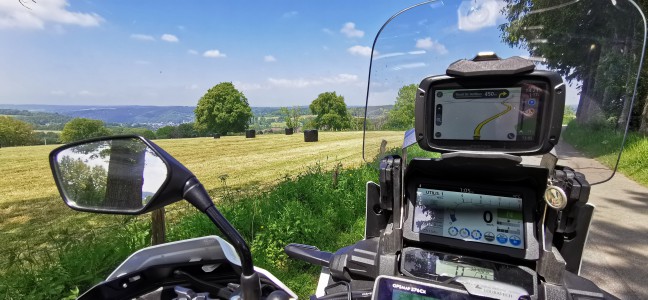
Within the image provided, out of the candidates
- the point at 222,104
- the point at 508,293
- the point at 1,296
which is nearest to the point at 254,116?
the point at 222,104

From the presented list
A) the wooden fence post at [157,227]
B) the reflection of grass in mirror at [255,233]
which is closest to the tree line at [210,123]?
the wooden fence post at [157,227]

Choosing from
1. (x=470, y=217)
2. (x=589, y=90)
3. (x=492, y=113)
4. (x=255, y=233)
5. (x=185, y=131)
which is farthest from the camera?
(x=185, y=131)

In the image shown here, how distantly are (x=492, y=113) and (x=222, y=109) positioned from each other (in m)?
24.4

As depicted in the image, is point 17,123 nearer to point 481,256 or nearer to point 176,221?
point 176,221

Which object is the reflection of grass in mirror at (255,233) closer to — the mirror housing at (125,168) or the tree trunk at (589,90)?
the mirror housing at (125,168)

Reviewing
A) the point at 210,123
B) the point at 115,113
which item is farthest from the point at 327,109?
the point at 115,113

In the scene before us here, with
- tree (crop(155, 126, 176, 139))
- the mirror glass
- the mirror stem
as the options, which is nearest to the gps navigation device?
the mirror stem

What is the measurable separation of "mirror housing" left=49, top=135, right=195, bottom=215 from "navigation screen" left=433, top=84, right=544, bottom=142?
1062 millimetres

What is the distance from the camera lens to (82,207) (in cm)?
Result: 116

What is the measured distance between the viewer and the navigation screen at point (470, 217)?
1.41m

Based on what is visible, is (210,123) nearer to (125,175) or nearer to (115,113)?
(115,113)

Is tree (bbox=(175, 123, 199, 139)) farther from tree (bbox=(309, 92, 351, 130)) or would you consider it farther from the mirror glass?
tree (bbox=(309, 92, 351, 130))

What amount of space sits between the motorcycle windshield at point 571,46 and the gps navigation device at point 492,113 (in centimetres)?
27

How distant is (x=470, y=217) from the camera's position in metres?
1.49
